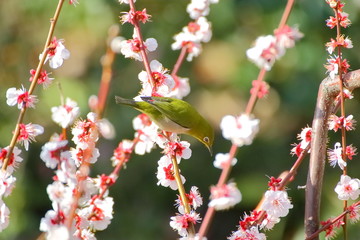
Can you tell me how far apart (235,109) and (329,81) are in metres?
2.74

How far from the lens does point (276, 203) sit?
2.76ft

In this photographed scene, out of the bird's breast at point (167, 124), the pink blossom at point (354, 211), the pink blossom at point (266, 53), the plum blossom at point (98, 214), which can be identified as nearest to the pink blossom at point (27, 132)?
the plum blossom at point (98, 214)

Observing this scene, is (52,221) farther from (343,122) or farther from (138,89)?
(138,89)

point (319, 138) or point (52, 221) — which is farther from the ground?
point (319, 138)

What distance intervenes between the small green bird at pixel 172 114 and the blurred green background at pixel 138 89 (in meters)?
1.52

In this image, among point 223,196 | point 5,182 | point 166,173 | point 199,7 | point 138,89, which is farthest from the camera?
point 138,89

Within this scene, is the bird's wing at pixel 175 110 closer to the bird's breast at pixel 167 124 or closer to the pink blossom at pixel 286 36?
the bird's breast at pixel 167 124

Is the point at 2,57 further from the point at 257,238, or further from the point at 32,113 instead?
the point at 257,238

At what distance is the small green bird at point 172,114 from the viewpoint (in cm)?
100

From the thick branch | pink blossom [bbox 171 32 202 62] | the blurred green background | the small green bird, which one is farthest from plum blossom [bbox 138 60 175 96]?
the blurred green background

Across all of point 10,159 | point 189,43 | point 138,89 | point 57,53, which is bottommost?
point 10,159

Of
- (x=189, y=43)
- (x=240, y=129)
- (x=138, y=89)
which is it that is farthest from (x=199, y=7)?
(x=138, y=89)

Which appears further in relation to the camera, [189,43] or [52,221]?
[189,43]

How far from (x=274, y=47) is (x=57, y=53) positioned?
33 cm
